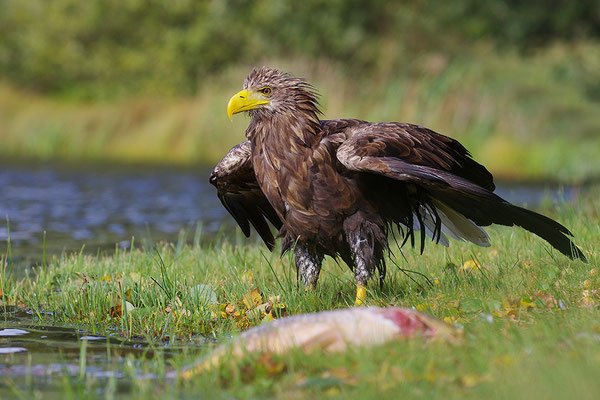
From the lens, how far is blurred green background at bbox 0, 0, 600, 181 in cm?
2261

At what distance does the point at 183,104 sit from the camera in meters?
30.8

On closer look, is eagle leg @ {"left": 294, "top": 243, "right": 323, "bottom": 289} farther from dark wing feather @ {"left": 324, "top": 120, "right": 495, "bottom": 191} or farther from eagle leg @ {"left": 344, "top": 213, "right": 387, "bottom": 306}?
dark wing feather @ {"left": 324, "top": 120, "right": 495, "bottom": 191}

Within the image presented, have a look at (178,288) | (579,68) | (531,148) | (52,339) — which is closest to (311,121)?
(178,288)

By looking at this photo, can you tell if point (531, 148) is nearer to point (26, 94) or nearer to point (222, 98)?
point (222, 98)

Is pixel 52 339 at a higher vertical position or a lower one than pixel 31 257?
lower

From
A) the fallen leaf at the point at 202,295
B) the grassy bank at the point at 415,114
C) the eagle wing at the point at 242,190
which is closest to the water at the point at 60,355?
the fallen leaf at the point at 202,295

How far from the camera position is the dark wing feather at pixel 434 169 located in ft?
20.2

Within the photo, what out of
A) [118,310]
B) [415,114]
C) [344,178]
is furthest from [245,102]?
[415,114]

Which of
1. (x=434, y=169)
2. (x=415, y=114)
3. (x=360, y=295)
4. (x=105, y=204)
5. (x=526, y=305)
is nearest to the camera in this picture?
(x=526, y=305)

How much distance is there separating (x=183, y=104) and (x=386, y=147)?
25.0m

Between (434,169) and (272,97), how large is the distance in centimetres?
135

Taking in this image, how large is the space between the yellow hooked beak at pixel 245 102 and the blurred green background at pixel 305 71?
34.9ft

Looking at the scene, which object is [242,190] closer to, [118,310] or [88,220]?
[118,310]

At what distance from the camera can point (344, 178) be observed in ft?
21.6
